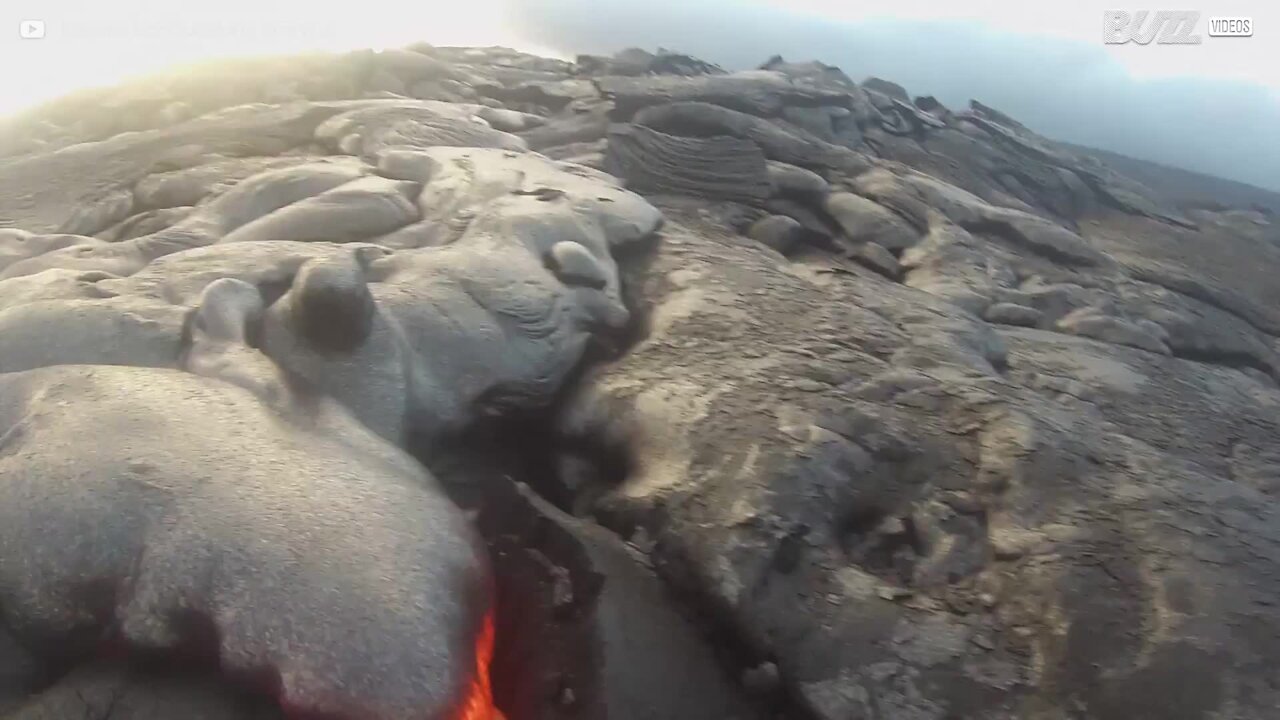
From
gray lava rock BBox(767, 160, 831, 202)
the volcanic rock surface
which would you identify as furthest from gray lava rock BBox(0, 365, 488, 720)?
gray lava rock BBox(767, 160, 831, 202)

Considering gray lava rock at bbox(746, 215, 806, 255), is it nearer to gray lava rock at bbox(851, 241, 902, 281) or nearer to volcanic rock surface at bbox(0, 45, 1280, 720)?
volcanic rock surface at bbox(0, 45, 1280, 720)

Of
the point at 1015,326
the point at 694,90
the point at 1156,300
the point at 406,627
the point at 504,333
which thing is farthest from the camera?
the point at 694,90

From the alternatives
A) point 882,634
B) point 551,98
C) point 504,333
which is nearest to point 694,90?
point 551,98

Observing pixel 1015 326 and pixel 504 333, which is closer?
pixel 504 333

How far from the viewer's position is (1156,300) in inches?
306

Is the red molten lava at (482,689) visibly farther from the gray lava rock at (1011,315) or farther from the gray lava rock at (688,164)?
the gray lava rock at (688,164)

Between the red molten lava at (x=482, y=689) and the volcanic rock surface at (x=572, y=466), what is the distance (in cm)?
4

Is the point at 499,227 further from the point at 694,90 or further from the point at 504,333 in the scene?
the point at 694,90

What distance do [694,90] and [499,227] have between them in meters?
5.05

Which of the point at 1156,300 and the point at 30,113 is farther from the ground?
the point at 1156,300

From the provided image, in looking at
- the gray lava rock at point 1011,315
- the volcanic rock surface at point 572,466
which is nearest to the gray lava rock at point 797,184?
the volcanic rock surface at point 572,466

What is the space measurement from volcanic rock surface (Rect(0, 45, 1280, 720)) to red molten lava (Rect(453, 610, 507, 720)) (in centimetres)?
4

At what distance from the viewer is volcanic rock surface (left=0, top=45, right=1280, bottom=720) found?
3066 mm

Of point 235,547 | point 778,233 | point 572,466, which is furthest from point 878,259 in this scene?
point 235,547
